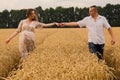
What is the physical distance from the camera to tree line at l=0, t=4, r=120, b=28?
289 feet

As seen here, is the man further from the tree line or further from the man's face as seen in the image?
the tree line

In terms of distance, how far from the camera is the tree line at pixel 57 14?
289 feet

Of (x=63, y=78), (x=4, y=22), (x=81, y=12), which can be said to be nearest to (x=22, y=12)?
(x=4, y=22)

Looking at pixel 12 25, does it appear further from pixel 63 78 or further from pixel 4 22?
pixel 63 78

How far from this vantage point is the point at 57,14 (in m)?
92.2

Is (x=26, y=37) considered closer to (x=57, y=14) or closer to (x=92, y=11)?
(x=92, y=11)

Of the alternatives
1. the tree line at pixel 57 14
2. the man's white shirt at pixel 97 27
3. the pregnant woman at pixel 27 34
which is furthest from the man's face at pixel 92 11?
the tree line at pixel 57 14

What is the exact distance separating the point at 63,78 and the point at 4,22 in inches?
3243

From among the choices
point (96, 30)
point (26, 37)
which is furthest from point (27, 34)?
point (96, 30)

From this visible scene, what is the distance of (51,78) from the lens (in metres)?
6.35

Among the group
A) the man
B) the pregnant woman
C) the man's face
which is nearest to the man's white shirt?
the man

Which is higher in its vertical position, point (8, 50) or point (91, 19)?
point (91, 19)

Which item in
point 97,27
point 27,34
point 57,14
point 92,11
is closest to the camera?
point 92,11

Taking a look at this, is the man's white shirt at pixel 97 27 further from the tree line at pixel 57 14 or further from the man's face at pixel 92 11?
the tree line at pixel 57 14
